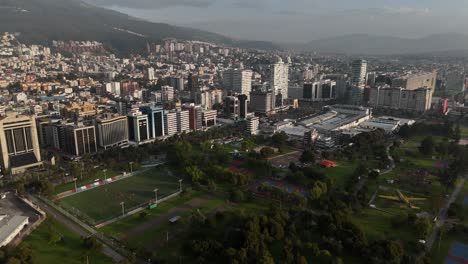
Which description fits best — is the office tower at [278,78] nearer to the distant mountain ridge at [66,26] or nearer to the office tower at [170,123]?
the office tower at [170,123]

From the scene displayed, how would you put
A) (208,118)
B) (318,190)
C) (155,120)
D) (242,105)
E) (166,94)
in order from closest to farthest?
(318,190)
(155,120)
(208,118)
(242,105)
(166,94)

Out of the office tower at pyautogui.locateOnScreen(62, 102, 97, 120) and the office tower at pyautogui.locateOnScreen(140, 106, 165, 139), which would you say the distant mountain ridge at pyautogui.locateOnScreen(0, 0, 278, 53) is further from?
the office tower at pyautogui.locateOnScreen(140, 106, 165, 139)

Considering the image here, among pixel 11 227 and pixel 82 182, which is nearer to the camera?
pixel 11 227

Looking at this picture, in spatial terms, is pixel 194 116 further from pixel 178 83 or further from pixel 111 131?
pixel 178 83

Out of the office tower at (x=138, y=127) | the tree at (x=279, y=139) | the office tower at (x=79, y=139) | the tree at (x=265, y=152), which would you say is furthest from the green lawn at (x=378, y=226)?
the office tower at (x=79, y=139)

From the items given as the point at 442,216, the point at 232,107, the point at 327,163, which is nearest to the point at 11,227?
the point at 327,163

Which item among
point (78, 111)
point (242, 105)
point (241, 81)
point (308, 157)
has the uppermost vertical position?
point (241, 81)

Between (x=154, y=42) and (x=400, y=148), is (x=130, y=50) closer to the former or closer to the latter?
(x=154, y=42)
